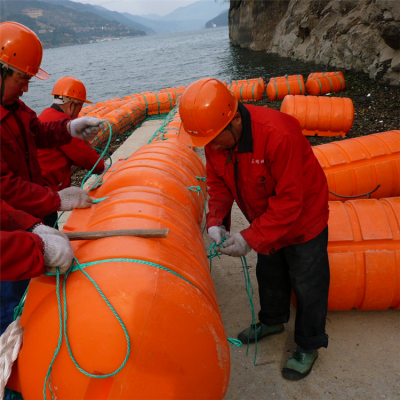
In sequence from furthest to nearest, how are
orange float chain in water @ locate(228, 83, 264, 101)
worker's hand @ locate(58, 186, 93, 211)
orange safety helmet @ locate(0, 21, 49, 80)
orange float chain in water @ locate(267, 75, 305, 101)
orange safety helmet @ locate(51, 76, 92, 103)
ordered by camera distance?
orange float chain in water @ locate(228, 83, 264, 101)
orange float chain in water @ locate(267, 75, 305, 101)
orange safety helmet @ locate(51, 76, 92, 103)
worker's hand @ locate(58, 186, 93, 211)
orange safety helmet @ locate(0, 21, 49, 80)

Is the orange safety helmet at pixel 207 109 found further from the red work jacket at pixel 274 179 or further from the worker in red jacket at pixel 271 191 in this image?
the red work jacket at pixel 274 179

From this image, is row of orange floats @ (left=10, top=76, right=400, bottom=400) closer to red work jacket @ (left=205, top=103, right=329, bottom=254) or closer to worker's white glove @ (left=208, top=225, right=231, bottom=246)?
worker's white glove @ (left=208, top=225, right=231, bottom=246)

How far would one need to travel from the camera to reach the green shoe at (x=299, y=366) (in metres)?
2.45

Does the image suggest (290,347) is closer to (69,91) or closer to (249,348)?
(249,348)

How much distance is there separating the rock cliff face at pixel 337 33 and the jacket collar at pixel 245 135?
10786 mm

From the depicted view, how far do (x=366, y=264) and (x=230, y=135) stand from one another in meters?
1.76

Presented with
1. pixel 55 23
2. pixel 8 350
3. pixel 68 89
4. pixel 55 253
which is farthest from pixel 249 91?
pixel 55 23

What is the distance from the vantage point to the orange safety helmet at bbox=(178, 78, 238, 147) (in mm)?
1916

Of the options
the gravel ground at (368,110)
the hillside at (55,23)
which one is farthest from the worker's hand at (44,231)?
the hillside at (55,23)

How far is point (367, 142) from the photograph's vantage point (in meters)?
4.33

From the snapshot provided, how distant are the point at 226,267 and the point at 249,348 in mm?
1126

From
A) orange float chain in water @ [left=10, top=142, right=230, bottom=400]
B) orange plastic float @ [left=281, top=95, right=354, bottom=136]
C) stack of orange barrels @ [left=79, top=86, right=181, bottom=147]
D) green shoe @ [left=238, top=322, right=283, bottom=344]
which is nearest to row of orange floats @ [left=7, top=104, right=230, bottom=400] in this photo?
orange float chain in water @ [left=10, top=142, right=230, bottom=400]

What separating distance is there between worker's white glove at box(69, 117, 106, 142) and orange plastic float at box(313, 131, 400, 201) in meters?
2.98

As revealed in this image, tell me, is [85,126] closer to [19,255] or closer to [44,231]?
[44,231]
